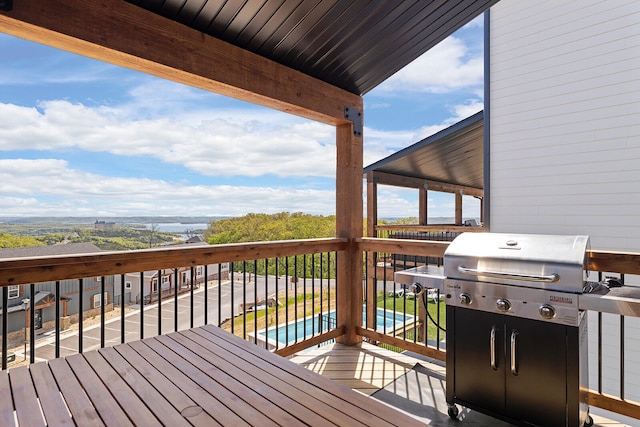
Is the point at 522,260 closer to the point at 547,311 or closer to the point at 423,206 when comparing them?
the point at 547,311

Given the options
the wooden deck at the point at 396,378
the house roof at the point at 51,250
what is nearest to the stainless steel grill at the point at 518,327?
the wooden deck at the point at 396,378

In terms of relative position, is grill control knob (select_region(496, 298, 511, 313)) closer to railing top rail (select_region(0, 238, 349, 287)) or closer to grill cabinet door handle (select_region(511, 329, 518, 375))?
grill cabinet door handle (select_region(511, 329, 518, 375))

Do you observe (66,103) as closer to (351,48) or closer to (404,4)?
(351,48)

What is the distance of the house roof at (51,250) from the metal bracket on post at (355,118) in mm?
2401

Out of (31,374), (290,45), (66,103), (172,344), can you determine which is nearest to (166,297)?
(172,344)

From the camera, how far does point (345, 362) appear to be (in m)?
3.23

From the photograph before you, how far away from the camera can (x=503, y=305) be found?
2090mm

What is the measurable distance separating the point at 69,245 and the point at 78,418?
5.32ft

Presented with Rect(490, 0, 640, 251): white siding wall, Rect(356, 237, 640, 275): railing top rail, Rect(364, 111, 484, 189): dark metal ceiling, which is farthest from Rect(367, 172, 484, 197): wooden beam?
Rect(356, 237, 640, 275): railing top rail

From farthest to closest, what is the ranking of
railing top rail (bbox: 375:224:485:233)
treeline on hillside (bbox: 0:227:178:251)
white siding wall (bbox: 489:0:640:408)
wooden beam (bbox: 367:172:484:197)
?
wooden beam (bbox: 367:172:484:197) → railing top rail (bbox: 375:224:485:233) → white siding wall (bbox: 489:0:640:408) → treeline on hillside (bbox: 0:227:178:251)

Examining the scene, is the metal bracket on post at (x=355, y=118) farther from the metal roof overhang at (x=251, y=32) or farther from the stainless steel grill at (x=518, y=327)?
the stainless steel grill at (x=518, y=327)

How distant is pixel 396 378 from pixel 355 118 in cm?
239

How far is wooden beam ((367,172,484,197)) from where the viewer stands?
7.59 meters

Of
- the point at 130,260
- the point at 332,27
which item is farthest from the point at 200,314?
the point at 332,27
